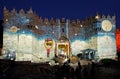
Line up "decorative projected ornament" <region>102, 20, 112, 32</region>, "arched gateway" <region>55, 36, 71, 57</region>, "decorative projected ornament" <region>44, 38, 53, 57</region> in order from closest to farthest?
"decorative projected ornament" <region>102, 20, 112, 32</region> → "decorative projected ornament" <region>44, 38, 53, 57</region> → "arched gateway" <region>55, 36, 71, 57</region>

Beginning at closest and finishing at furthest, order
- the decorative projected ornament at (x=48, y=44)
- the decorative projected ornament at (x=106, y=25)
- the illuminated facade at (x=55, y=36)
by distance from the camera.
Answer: the illuminated facade at (x=55, y=36)
the decorative projected ornament at (x=106, y=25)
the decorative projected ornament at (x=48, y=44)

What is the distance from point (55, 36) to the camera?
172 feet

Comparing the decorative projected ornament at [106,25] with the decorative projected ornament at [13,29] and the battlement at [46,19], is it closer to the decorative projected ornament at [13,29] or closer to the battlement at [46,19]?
the battlement at [46,19]

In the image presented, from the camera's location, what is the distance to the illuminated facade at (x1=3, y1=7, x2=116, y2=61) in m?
47.1

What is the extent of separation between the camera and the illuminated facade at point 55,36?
155ft

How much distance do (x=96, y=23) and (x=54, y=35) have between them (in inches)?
366

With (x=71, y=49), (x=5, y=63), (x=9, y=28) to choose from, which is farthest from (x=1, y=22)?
(x=5, y=63)

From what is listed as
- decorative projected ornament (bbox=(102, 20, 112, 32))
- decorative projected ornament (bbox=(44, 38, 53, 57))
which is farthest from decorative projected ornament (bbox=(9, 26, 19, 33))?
decorative projected ornament (bbox=(102, 20, 112, 32))

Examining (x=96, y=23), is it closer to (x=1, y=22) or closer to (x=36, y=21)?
(x=36, y=21)

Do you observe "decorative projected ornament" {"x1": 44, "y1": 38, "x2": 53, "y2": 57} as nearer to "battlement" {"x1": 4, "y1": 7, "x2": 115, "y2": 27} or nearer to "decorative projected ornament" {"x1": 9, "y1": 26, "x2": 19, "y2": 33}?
"battlement" {"x1": 4, "y1": 7, "x2": 115, "y2": 27}

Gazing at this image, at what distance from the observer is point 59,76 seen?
2186 cm

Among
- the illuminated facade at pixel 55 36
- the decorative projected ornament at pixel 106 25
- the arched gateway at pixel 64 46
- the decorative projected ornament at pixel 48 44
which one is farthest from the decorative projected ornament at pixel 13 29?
the decorative projected ornament at pixel 106 25

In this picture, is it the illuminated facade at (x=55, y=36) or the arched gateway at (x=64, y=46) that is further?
the arched gateway at (x=64, y=46)

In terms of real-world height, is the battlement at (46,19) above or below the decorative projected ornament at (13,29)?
above
